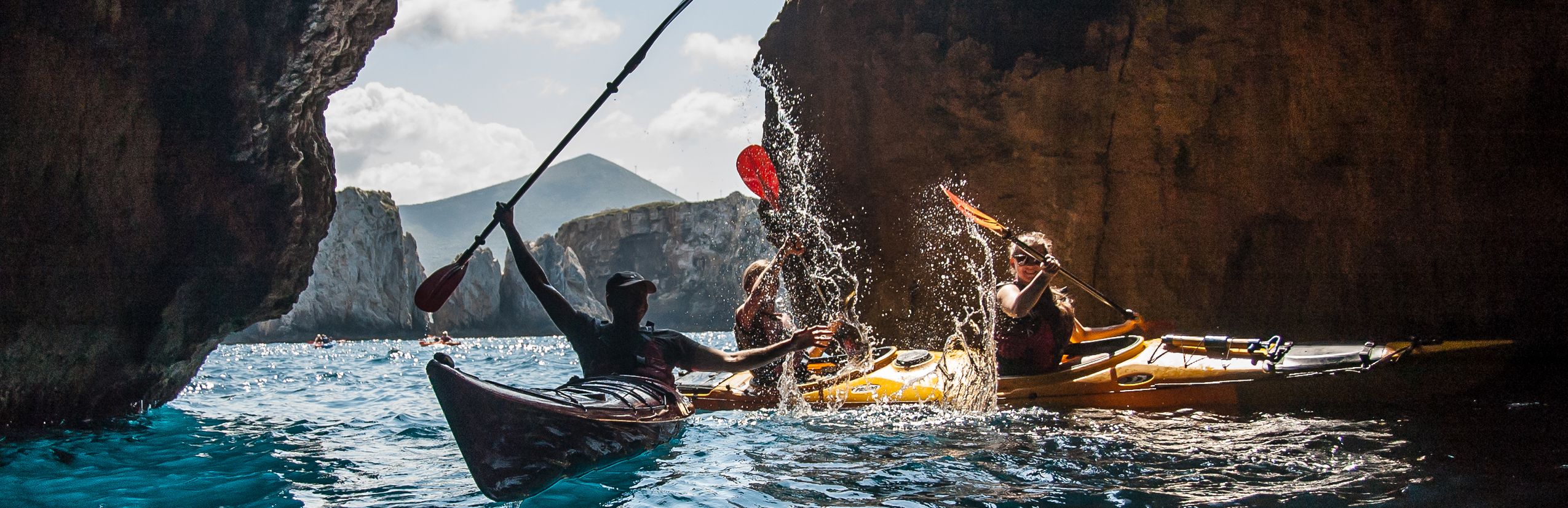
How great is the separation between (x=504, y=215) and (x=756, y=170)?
3.72 m

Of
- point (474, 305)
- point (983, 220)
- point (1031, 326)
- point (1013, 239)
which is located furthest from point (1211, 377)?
point (474, 305)

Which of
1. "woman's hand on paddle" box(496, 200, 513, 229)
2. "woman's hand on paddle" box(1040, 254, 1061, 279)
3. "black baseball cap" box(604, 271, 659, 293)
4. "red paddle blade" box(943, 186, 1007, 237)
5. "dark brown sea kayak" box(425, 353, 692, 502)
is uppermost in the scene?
"red paddle blade" box(943, 186, 1007, 237)

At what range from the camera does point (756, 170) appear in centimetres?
854

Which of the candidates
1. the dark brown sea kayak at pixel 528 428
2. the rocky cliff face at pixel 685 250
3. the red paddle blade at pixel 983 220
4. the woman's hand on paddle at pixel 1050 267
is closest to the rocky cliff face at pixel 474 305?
the rocky cliff face at pixel 685 250

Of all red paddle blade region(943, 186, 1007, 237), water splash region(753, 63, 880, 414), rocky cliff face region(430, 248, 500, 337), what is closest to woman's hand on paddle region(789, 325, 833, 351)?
red paddle blade region(943, 186, 1007, 237)

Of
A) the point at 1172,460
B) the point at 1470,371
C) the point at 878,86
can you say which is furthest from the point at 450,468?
the point at 878,86

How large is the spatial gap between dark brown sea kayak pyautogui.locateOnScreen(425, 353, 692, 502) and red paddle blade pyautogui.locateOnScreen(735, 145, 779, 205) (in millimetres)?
4401

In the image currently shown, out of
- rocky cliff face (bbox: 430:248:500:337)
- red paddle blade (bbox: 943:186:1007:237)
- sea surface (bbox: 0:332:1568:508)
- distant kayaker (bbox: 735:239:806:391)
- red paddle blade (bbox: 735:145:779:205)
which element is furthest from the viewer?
rocky cliff face (bbox: 430:248:500:337)

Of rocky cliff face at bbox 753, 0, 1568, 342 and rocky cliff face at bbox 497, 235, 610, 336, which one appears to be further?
rocky cliff face at bbox 497, 235, 610, 336

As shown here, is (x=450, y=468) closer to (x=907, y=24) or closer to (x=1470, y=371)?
(x=1470, y=371)

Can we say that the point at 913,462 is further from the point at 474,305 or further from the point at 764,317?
the point at 474,305

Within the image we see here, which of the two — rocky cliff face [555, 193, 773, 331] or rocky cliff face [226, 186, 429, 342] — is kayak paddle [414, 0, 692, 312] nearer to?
rocky cliff face [226, 186, 429, 342]

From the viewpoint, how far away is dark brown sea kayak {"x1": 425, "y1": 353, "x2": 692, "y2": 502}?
11.8 feet

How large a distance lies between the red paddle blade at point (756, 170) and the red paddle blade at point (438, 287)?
3.69 m
